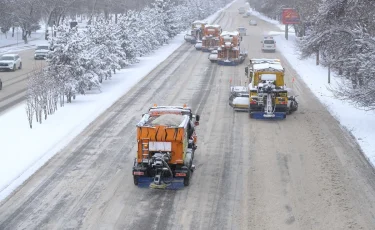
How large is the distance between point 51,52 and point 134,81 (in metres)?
9.19

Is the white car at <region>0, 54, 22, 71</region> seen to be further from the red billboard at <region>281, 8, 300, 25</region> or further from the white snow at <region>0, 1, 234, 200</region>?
the red billboard at <region>281, 8, 300, 25</region>

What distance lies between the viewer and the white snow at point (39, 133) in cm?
1825

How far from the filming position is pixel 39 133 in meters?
23.2

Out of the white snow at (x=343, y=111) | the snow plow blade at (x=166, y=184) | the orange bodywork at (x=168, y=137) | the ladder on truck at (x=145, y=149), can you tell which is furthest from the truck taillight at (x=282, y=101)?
the ladder on truck at (x=145, y=149)

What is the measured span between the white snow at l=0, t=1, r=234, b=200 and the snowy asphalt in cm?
48

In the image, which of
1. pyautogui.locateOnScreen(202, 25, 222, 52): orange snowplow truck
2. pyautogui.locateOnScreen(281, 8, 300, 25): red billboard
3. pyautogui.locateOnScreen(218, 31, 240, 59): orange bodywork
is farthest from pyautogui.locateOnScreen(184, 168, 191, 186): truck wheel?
pyautogui.locateOnScreen(281, 8, 300, 25): red billboard

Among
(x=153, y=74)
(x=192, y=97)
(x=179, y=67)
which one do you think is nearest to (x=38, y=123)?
(x=192, y=97)

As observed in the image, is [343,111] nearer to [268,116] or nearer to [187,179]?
[268,116]

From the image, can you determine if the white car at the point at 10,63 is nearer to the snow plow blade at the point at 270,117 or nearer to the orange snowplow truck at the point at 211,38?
the orange snowplow truck at the point at 211,38

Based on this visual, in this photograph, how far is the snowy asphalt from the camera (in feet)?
47.1

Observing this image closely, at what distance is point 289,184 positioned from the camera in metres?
17.1

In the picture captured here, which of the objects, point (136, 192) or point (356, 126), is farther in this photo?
point (356, 126)

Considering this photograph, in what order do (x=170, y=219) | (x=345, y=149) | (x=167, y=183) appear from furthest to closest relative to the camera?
(x=345, y=149) < (x=167, y=183) < (x=170, y=219)

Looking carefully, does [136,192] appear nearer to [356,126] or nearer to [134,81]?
[356,126]
